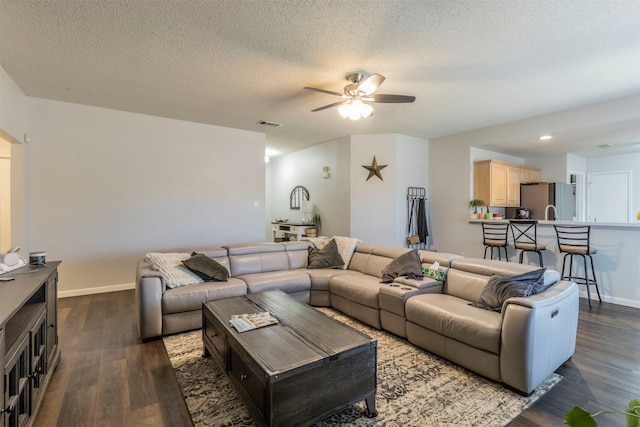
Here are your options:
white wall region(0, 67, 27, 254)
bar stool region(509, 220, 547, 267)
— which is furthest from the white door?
white wall region(0, 67, 27, 254)

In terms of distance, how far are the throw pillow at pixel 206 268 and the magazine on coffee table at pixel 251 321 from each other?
119cm

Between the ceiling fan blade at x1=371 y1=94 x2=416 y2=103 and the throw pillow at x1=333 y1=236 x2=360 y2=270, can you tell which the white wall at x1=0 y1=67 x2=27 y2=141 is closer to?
the ceiling fan blade at x1=371 y1=94 x2=416 y2=103

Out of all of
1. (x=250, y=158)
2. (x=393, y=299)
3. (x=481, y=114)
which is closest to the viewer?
(x=393, y=299)

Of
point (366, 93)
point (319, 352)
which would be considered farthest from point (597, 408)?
point (366, 93)

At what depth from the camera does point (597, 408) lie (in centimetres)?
193

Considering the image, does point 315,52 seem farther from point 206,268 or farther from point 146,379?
point 146,379

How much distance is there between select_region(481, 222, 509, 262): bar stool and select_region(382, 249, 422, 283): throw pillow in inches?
93.4

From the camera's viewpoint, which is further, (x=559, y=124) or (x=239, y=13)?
(x=559, y=124)

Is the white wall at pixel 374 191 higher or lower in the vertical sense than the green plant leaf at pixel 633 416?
higher

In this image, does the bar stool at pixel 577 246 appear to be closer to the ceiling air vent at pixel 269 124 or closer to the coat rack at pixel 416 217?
the coat rack at pixel 416 217

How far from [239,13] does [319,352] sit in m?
2.44

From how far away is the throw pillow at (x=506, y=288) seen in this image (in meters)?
2.29

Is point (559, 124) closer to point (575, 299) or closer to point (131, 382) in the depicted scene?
point (575, 299)

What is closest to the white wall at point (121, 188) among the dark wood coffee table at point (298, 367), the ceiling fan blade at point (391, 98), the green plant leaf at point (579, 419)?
the ceiling fan blade at point (391, 98)
